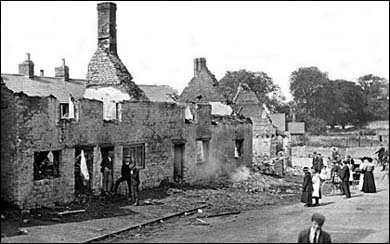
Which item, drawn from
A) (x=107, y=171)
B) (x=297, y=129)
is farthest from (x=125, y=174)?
(x=297, y=129)

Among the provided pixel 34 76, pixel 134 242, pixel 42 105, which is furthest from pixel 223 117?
pixel 34 76

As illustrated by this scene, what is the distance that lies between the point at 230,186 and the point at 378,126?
798cm

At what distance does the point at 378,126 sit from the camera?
2430cm

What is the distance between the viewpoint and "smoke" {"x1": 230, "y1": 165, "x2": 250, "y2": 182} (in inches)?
1222

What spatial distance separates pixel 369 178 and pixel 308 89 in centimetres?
6785

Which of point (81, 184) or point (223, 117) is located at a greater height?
point (223, 117)

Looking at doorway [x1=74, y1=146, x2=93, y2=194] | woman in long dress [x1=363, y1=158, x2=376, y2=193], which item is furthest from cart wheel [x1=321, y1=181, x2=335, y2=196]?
doorway [x1=74, y1=146, x2=93, y2=194]

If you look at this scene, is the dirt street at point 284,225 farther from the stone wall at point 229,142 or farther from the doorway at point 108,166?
the stone wall at point 229,142

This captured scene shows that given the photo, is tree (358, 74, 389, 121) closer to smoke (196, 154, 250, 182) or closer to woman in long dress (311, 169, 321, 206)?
woman in long dress (311, 169, 321, 206)

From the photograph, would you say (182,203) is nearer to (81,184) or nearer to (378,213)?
(81,184)

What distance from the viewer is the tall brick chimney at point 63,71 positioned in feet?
165

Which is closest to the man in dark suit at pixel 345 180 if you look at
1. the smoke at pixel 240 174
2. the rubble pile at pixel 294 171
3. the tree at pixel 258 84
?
the smoke at pixel 240 174

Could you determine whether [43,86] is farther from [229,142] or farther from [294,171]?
[294,171]

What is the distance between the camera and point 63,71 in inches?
1978
